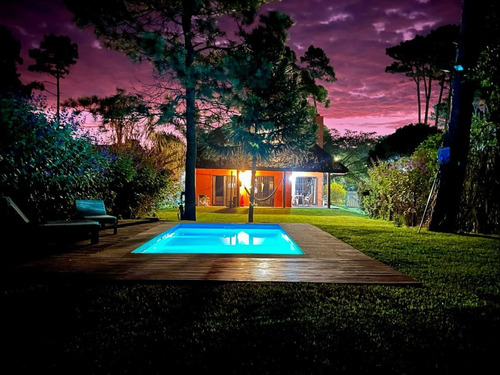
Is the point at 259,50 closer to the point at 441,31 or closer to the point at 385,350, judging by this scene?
the point at 385,350

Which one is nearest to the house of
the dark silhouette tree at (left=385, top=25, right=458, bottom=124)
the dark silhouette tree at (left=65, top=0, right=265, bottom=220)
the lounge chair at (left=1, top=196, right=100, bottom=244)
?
the dark silhouette tree at (left=65, top=0, right=265, bottom=220)

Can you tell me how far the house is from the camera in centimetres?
2001

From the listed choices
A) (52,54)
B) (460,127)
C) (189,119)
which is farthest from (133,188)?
(52,54)

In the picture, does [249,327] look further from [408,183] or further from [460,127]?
[408,183]

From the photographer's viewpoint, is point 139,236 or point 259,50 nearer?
point 139,236

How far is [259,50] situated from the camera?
12750 millimetres

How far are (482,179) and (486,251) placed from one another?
9.12 feet

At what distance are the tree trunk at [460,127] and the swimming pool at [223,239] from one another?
414 centimetres

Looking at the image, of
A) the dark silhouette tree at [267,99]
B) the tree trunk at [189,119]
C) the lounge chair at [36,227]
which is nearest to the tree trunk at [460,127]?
the dark silhouette tree at [267,99]

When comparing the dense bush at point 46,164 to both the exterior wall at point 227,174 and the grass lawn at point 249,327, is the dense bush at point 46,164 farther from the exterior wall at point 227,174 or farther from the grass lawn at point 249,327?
the exterior wall at point 227,174

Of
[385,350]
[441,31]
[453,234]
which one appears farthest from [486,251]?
[441,31]

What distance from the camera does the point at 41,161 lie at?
6.37 metres

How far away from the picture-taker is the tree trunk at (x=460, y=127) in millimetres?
7816

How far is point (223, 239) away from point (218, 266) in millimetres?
5032
